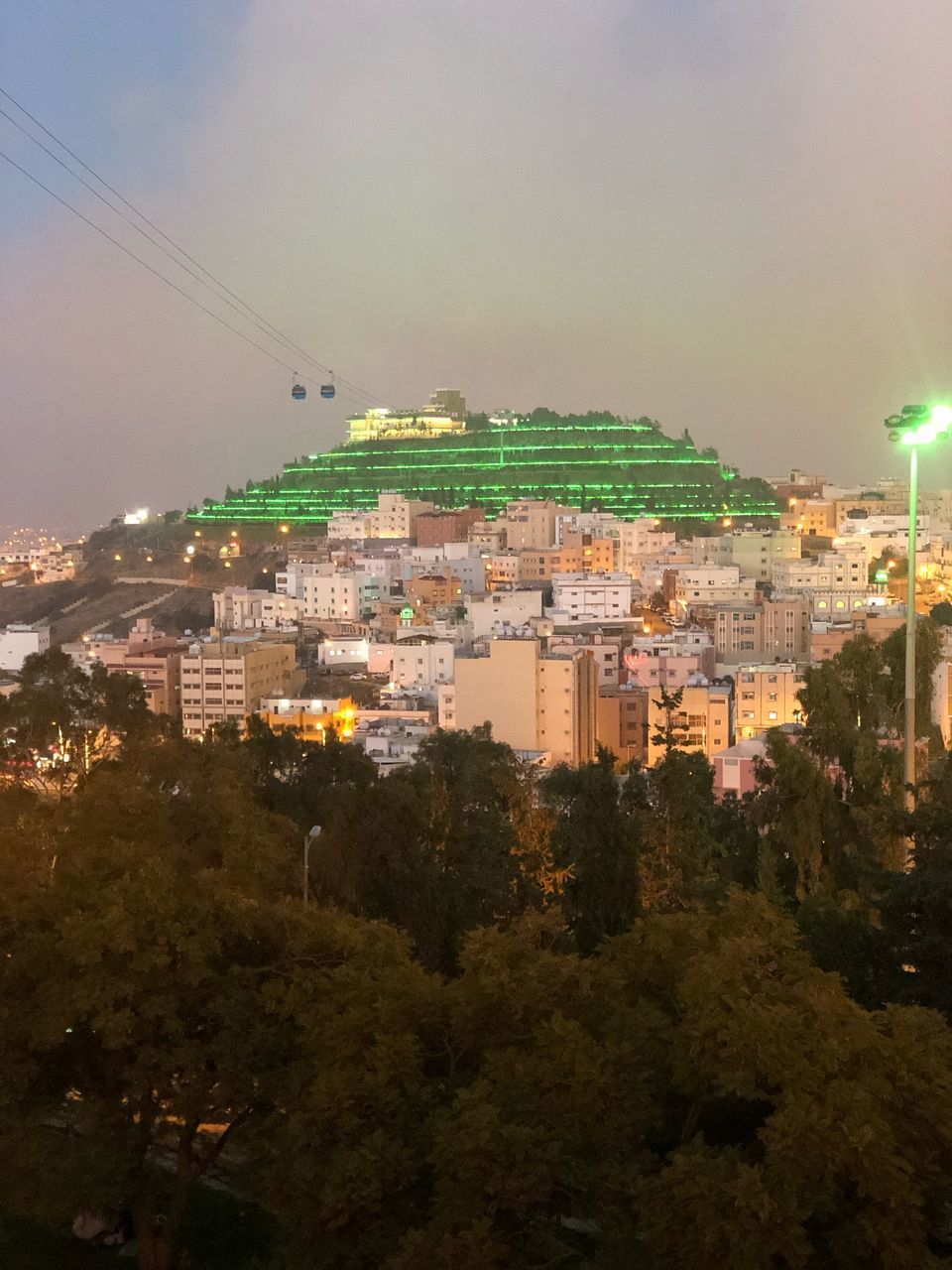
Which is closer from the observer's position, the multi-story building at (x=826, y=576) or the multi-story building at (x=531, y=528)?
the multi-story building at (x=826, y=576)

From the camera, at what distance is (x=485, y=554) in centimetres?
3791

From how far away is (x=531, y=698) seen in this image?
2052 cm

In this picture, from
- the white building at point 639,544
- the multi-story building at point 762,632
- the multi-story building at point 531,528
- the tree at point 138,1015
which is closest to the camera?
the tree at point 138,1015

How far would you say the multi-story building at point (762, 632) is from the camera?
26.6 meters

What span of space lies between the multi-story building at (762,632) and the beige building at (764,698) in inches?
222

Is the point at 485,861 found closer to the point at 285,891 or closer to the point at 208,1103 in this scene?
the point at 285,891

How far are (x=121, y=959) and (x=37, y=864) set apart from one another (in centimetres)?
94

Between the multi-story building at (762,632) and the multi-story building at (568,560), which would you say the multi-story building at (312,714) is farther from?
the multi-story building at (568,560)

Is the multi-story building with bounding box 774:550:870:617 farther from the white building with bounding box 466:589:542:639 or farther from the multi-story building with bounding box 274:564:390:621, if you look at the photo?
the multi-story building with bounding box 274:564:390:621

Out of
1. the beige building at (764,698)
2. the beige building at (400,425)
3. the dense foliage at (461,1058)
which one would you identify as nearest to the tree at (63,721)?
the dense foliage at (461,1058)

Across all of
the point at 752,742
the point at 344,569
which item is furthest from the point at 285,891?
the point at 344,569

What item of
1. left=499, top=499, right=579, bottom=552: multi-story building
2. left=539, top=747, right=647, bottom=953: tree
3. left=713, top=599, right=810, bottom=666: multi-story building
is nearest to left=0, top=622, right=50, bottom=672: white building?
left=499, top=499, right=579, bottom=552: multi-story building

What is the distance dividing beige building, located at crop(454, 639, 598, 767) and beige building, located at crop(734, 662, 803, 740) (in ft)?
6.91

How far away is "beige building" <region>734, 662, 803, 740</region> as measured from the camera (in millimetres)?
20359
